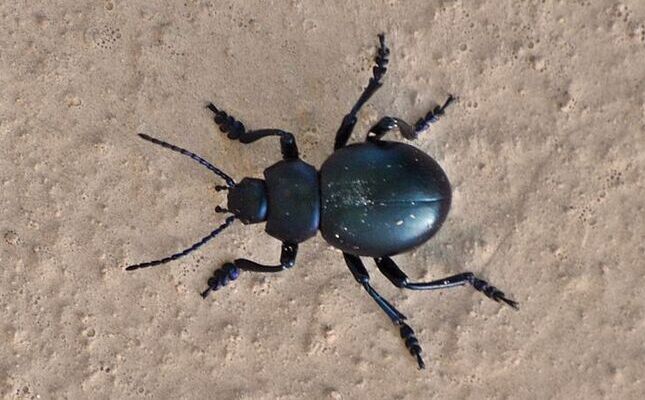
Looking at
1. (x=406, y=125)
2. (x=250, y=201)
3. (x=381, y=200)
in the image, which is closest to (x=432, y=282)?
(x=381, y=200)

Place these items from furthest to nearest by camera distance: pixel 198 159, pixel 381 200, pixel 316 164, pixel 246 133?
pixel 316 164 < pixel 246 133 < pixel 198 159 < pixel 381 200

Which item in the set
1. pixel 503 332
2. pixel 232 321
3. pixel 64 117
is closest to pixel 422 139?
pixel 503 332

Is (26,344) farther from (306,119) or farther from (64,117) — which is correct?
(306,119)

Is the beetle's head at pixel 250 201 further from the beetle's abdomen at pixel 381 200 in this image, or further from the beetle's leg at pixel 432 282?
the beetle's leg at pixel 432 282

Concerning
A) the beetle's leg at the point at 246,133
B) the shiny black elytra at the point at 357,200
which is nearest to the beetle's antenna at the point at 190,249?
the shiny black elytra at the point at 357,200

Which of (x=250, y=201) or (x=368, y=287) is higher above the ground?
(x=250, y=201)

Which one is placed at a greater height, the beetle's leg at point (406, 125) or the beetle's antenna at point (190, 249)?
the beetle's leg at point (406, 125)

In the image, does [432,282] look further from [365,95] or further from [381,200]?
[365,95]
